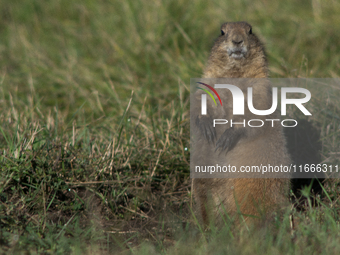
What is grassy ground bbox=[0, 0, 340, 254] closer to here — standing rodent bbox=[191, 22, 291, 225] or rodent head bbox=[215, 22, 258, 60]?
standing rodent bbox=[191, 22, 291, 225]

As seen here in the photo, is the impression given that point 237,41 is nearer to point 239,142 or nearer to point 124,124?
point 239,142

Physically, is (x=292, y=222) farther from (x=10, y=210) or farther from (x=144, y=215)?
(x=10, y=210)

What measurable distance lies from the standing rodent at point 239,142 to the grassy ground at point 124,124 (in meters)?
0.27

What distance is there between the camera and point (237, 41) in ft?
12.1

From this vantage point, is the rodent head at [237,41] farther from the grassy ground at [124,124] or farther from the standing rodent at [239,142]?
the grassy ground at [124,124]

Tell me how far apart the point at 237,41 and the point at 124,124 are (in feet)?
5.07

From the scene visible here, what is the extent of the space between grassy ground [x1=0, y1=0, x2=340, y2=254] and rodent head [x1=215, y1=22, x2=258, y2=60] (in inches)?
31.8

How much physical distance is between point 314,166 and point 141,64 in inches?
120

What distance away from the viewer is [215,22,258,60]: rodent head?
12.1ft

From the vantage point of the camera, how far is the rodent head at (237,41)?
3.70 metres

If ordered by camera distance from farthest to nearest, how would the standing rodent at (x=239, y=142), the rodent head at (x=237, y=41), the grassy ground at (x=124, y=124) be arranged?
1. the rodent head at (x=237, y=41)
2. the standing rodent at (x=239, y=142)
3. the grassy ground at (x=124, y=124)

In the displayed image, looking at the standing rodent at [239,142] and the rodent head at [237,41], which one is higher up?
the rodent head at [237,41]

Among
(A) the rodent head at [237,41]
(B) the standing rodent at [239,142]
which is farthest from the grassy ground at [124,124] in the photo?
(A) the rodent head at [237,41]

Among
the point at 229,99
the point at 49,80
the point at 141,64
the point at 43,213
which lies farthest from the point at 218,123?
the point at 49,80
